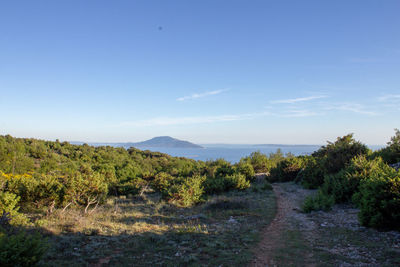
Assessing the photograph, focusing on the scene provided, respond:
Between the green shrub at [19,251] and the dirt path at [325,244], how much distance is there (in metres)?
4.68

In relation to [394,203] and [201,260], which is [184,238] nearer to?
[201,260]

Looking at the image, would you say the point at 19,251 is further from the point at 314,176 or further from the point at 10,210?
the point at 314,176

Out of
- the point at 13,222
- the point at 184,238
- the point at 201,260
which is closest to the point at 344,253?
the point at 201,260

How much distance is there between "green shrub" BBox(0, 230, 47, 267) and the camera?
13.1 feet

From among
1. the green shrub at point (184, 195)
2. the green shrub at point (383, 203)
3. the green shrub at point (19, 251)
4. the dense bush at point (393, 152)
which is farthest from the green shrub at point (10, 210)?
the dense bush at point (393, 152)

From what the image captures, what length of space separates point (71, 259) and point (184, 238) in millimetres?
3163

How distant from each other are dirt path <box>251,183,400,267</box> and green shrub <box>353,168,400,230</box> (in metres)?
0.33

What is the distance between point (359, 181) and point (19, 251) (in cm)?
1451

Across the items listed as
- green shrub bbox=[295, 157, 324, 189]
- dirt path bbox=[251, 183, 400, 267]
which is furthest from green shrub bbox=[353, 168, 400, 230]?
green shrub bbox=[295, 157, 324, 189]

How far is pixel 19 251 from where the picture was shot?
4.13m

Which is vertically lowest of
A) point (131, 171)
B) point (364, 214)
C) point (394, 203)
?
point (131, 171)

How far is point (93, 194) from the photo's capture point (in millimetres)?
11961

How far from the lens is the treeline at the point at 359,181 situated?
7.41 meters

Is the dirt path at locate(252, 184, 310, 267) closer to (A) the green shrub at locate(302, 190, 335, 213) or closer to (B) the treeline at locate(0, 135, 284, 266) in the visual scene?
(A) the green shrub at locate(302, 190, 335, 213)
